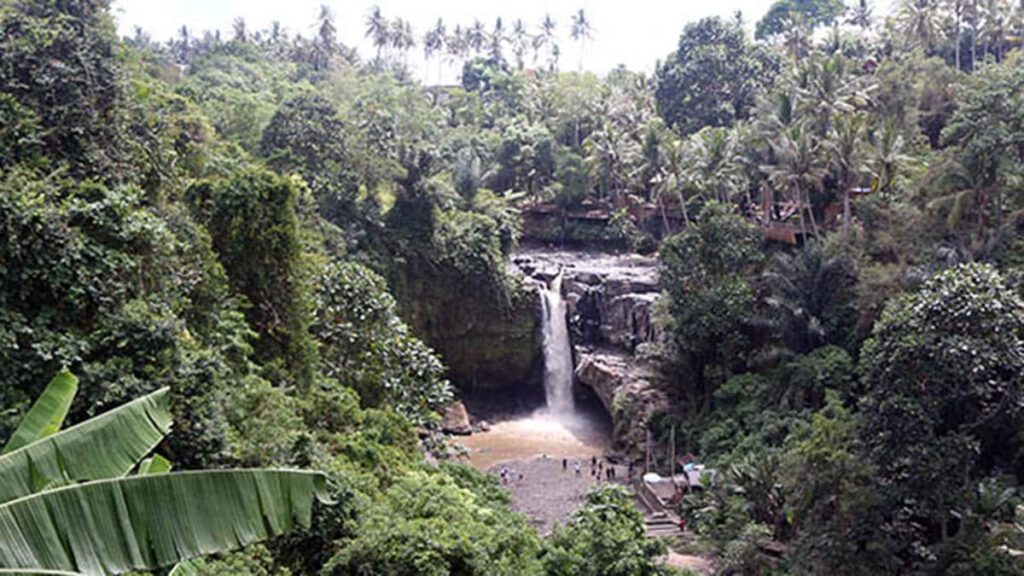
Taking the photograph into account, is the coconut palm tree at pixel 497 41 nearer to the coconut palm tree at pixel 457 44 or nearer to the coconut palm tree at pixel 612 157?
the coconut palm tree at pixel 457 44

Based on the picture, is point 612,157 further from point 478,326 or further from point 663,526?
point 663,526

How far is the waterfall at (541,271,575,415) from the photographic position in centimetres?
3442

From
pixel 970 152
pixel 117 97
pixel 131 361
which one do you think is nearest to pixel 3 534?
pixel 131 361

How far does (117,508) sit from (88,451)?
0.98 metres

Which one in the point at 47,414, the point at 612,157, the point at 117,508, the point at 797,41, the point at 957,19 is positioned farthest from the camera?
the point at 797,41

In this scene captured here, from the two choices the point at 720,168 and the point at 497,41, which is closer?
the point at 720,168

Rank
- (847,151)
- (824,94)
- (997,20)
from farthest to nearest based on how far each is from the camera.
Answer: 1. (997,20)
2. (824,94)
3. (847,151)

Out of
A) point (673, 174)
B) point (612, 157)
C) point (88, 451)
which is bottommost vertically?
point (88, 451)

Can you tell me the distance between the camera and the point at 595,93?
52.7 m

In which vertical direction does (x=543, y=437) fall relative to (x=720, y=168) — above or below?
below

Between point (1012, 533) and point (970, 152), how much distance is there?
1221 centimetres

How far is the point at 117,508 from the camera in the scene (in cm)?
455

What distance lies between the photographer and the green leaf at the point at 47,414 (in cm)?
566

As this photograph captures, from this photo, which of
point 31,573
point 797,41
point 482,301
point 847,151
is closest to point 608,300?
point 482,301
